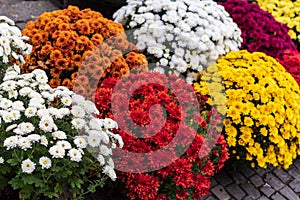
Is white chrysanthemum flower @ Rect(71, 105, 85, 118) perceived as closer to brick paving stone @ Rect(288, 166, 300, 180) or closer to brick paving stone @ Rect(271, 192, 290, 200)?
brick paving stone @ Rect(271, 192, 290, 200)

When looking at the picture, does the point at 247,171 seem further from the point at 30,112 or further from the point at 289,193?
the point at 30,112

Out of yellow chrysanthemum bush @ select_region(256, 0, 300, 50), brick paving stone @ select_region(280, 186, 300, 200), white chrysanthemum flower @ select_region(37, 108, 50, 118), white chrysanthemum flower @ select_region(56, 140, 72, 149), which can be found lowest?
brick paving stone @ select_region(280, 186, 300, 200)

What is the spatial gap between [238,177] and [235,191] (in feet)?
0.64

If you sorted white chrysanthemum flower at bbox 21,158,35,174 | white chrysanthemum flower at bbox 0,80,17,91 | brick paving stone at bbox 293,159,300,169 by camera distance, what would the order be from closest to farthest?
white chrysanthemum flower at bbox 21,158,35,174 < white chrysanthemum flower at bbox 0,80,17,91 < brick paving stone at bbox 293,159,300,169

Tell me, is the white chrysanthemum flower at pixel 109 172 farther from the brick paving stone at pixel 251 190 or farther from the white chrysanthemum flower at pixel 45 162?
the brick paving stone at pixel 251 190

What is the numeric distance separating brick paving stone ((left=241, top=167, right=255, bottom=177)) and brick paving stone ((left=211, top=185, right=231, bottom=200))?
34cm

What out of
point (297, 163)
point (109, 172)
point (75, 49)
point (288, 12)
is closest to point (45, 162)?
point (109, 172)

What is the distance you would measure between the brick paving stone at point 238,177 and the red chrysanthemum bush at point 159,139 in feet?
2.34

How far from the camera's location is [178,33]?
4.22 metres

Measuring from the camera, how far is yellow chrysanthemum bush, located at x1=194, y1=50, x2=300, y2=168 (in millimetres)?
3752

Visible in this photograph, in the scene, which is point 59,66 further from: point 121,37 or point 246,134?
point 246,134

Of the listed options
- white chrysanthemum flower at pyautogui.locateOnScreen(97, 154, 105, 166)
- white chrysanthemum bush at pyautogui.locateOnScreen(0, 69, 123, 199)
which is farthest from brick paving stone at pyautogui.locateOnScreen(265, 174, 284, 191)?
white chrysanthemum flower at pyautogui.locateOnScreen(97, 154, 105, 166)

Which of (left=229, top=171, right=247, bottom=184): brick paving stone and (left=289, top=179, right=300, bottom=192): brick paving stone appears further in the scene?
(left=289, top=179, right=300, bottom=192): brick paving stone

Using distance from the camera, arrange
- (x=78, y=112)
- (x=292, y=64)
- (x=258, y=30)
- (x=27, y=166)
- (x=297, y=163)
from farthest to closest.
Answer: (x=258, y=30)
(x=292, y=64)
(x=297, y=163)
(x=78, y=112)
(x=27, y=166)
